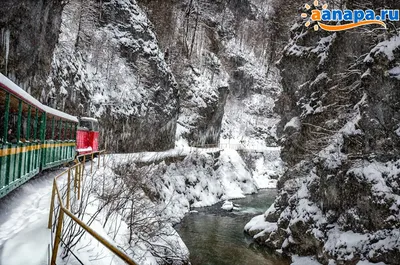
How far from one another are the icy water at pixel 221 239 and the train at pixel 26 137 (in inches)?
333

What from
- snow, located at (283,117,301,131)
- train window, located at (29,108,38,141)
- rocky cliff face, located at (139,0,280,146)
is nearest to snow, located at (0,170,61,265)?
train window, located at (29,108,38,141)

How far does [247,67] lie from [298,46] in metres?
43.1

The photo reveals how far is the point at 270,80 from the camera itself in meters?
65.7

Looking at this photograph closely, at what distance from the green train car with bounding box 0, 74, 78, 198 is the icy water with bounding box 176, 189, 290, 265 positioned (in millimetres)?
8525

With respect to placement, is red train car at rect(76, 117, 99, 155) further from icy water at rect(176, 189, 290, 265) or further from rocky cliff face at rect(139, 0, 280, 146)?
rocky cliff face at rect(139, 0, 280, 146)

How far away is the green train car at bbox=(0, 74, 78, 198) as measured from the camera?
6.96 meters

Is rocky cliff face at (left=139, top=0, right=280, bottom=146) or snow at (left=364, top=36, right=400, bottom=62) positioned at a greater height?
rocky cliff face at (left=139, top=0, right=280, bottom=146)

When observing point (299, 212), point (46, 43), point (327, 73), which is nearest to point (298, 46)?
point (327, 73)

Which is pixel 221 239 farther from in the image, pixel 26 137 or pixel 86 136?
pixel 26 137

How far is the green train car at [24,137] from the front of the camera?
6.96 m

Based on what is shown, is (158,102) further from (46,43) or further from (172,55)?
(46,43)

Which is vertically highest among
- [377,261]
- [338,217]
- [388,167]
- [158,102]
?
[158,102]

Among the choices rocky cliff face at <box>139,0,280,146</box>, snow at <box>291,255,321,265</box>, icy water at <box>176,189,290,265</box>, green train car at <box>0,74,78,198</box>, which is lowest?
icy water at <box>176,189,290,265</box>

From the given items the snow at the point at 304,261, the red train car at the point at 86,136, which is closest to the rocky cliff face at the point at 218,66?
the red train car at the point at 86,136
